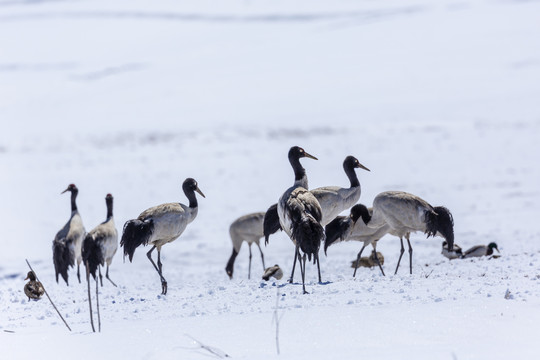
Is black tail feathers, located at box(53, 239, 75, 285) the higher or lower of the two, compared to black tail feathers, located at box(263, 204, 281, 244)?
lower

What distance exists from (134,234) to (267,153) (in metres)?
17.8

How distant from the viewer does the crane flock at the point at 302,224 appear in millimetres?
8617

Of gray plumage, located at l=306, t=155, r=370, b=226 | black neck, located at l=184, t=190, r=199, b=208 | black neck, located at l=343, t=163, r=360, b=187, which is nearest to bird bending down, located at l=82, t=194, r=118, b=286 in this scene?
black neck, located at l=184, t=190, r=199, b=208

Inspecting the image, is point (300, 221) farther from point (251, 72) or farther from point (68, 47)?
point (68, 47)

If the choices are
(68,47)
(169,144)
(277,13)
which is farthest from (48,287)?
(277,13)

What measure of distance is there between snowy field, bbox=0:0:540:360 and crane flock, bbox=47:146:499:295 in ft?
1.81

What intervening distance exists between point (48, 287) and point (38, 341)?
17.0 ft

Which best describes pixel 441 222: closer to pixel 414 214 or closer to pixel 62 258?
pixel 414 214

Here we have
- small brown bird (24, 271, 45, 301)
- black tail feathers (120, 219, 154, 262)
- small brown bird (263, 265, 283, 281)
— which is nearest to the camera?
small brown bird (24, 271, 45, 301)

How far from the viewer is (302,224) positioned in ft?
27.5

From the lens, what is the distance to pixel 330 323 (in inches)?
251

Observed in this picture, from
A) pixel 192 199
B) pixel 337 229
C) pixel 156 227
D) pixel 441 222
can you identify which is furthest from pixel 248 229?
pixel 441 222

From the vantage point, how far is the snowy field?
6.45 metres

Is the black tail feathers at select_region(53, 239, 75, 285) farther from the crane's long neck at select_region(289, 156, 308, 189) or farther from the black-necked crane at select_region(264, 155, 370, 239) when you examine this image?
the crane's long neck at select_region(289, 156, 308, 189)
